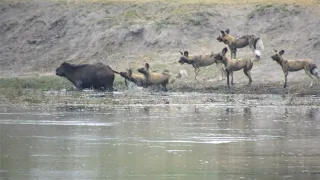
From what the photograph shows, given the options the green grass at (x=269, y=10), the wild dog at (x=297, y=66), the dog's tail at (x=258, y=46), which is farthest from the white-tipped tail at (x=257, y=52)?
the green grass at (x=269, y=10)

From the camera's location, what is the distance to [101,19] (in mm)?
38656

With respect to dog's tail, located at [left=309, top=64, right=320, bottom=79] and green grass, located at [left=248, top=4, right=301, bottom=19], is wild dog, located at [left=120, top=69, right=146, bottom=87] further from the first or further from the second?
green grass, located at [left=248, top=4, right=301, bottom=19]

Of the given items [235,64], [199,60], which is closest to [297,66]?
[235,64]

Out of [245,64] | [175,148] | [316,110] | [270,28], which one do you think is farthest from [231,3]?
[175,148]

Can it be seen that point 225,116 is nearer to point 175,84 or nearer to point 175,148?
point 175,148

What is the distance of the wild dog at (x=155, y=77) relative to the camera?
30078 millimetres

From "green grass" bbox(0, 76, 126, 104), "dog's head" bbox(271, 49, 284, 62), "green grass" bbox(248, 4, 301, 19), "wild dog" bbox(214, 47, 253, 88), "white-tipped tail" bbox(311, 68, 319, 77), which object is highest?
"green grass" bbox(248, 4, 301, 19)

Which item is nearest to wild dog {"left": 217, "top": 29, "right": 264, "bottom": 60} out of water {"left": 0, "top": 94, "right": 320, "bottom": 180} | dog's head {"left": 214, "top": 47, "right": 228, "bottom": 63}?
dog's head {"left": 214, "top": 47, "right": 228, "bottom": 63}

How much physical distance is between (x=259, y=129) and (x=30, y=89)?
37.1 feet

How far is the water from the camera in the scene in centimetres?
1484

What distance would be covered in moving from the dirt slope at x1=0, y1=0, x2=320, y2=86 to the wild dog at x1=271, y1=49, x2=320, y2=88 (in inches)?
21.0

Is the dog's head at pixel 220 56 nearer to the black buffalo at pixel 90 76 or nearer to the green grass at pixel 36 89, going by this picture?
the green grass at pixel 36 89

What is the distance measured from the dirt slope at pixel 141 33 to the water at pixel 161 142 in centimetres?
827

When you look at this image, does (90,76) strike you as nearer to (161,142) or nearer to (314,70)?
(314,70)
